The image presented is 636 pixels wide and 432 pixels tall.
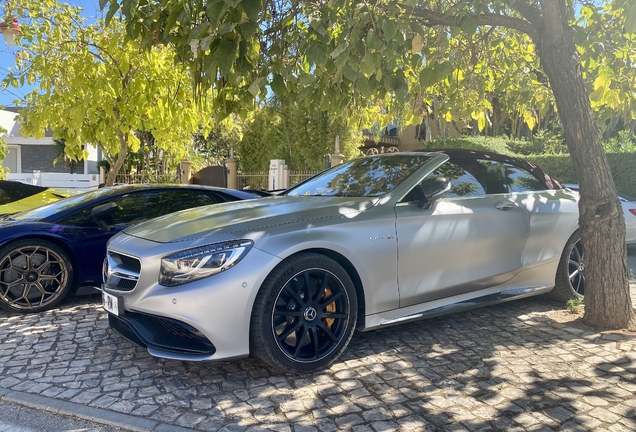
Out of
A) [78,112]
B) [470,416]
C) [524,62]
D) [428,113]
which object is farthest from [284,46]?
[78,112]

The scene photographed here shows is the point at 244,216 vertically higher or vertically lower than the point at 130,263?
higher

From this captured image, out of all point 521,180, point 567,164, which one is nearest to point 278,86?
point 521,180

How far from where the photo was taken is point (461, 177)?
15.2 ft

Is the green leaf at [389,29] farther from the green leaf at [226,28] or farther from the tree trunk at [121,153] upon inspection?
the tree trunk at [121,153]

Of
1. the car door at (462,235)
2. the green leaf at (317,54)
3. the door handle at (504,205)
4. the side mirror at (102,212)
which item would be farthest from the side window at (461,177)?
the side mirror at (102,212)

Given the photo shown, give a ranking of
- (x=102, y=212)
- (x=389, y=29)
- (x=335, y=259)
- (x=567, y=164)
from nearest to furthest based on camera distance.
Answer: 1. (x=389, y=29)
2. (x=335, y=259)
3. (x=102, y=212)
4. (x=567, y=164)

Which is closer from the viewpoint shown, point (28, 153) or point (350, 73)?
point (350, 73)

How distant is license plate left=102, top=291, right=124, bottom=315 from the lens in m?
3.48

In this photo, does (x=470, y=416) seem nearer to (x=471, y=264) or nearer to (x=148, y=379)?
(x=471, y=264)

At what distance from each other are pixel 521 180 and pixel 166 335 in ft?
11.9

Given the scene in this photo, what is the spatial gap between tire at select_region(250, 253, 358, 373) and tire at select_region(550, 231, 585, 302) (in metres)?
2.57

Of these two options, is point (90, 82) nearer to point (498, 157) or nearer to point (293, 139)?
point (498, 157)

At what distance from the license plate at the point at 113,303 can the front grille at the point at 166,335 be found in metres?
0.06

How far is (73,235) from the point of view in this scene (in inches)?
210
